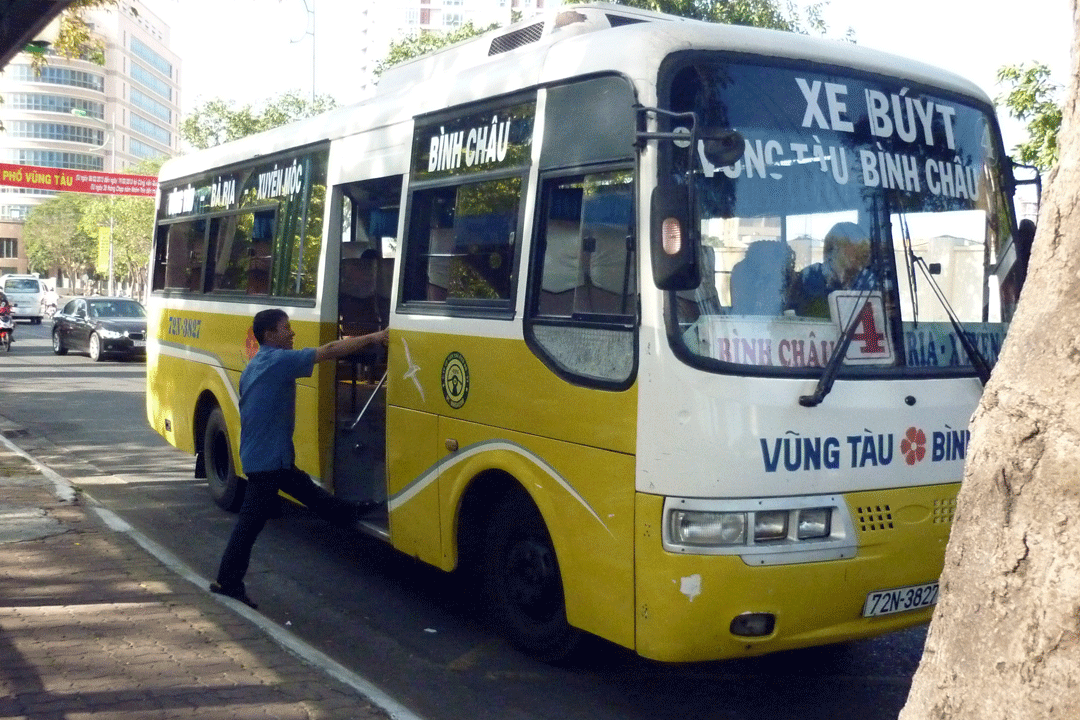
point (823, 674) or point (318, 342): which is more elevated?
point (318, 342)

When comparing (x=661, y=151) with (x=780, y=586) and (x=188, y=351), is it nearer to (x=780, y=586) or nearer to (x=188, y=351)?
(x=780, y=586)

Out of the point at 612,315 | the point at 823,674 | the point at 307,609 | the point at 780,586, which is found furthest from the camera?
the point at 307,609

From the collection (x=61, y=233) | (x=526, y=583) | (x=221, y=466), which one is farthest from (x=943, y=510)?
(x=61, y=233)

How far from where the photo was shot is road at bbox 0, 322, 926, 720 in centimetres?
534

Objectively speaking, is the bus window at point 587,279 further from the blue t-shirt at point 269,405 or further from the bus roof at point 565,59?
the blue t-shirt at point 269,405

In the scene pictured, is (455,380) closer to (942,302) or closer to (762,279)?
(762,279)

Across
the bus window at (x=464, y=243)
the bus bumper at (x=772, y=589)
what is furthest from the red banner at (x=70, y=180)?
the bus bumper at (x=772, y=589)

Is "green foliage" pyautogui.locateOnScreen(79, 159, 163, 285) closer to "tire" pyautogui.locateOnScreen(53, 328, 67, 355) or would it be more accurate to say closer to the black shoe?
"tire" pyautogui.locateOnScreen(53, 328, 67, 355)

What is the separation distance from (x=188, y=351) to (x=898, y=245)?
6.85 metres

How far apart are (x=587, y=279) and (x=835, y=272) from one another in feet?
3.52

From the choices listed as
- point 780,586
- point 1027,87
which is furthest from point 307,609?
point 1027,87

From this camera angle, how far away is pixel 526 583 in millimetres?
5785

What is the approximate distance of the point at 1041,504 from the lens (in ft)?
7.66

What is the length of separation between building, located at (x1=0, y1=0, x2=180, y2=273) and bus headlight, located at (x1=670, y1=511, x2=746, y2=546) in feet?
382
